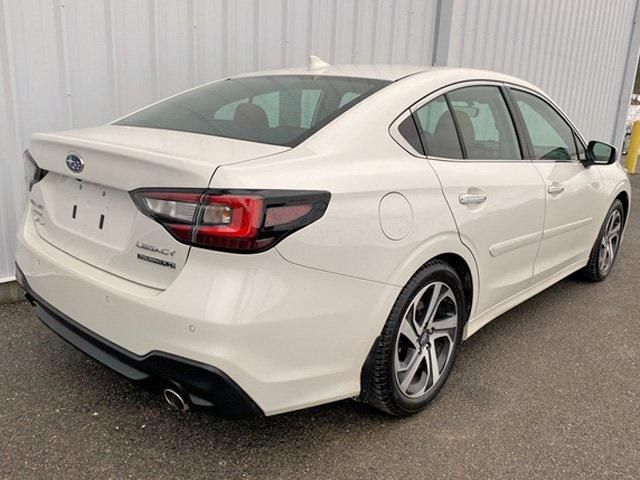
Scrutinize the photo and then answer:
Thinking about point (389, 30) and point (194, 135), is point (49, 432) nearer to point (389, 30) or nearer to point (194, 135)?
point (194, 135)

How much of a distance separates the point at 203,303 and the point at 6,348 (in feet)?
6.35

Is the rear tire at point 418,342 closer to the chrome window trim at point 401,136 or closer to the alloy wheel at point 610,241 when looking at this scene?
the chrome window trim at point 401,136

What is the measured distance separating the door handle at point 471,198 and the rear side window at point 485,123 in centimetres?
22

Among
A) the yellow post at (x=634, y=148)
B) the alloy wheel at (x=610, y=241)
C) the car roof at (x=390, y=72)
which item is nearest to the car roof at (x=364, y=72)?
the car roof at (x=390, y=72)

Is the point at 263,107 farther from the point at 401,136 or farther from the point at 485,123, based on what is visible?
the point at 485,123

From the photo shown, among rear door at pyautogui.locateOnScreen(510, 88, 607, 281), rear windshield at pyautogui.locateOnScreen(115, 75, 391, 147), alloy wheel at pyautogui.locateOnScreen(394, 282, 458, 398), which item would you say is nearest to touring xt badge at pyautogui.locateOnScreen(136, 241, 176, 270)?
rear windshield at pyautogui.locateOnScreen(115, 75, 391, 147)

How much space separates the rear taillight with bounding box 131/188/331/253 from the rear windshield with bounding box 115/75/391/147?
382mm

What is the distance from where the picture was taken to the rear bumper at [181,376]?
1848 millimetres

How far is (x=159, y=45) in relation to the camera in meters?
4.01

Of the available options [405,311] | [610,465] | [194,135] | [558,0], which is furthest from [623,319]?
[558,0]

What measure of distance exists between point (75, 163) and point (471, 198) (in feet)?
5.59

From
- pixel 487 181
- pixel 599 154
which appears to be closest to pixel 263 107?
pixel 487 181

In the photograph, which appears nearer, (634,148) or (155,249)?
(155,249)

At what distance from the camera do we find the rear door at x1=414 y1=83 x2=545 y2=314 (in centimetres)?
263
